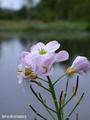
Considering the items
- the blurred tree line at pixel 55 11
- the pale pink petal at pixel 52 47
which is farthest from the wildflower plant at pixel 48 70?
the blurred tree line at pixel 55 11

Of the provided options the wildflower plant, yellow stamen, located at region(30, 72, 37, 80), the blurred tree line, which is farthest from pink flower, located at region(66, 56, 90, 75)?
the blurred tree line

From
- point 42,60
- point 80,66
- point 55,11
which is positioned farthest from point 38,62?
point 55,11

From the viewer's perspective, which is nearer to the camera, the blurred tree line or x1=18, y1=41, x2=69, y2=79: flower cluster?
x1=18, y1=41, x2=69, y2=79: flower cluster

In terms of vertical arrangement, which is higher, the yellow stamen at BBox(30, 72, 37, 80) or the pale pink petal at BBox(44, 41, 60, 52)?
the pale pink petal at BBox(44, 41, 60, 52)

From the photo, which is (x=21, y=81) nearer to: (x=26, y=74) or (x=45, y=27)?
(x=26, y=74)

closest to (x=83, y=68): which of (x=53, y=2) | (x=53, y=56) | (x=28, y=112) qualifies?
(x=53, y=56)

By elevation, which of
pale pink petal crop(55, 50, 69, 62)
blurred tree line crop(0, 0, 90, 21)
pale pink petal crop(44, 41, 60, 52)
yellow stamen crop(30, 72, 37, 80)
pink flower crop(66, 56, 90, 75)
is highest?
blurred tree line crop(0, 0, 90, 21)

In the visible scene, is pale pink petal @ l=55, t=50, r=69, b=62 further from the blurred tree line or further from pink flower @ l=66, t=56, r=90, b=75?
the blurred tree line

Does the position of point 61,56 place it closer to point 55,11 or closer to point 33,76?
point 33,76
